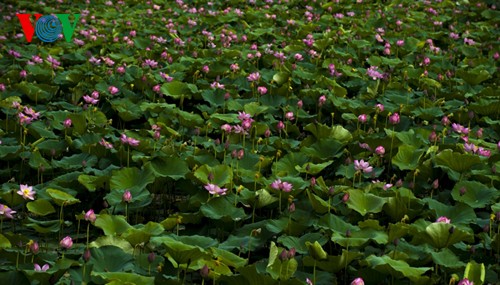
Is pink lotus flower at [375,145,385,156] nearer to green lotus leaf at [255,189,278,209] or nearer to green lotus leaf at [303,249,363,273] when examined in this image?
green lotus leaf at [255,189,278,209]

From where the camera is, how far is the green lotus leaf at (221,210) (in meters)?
2.61

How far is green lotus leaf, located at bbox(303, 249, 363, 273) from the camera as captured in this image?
89.2 inches

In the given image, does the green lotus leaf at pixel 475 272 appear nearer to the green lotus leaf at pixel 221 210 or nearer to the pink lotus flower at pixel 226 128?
the green lotus leaf at pixel 221 210

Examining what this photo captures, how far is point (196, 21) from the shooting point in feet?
22.1

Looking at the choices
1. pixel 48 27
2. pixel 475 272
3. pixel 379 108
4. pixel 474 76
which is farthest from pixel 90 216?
pixel 48 27

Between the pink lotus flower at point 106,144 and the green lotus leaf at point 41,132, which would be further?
the green lotus leaf at point 41,132

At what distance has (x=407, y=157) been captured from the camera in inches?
124

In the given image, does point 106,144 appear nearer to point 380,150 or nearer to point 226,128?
point 226,128

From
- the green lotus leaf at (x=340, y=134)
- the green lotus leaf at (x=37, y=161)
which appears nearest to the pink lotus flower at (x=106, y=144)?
the green lotus leaf at (x=37, y=161)

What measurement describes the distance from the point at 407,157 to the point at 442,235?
2.75 ft

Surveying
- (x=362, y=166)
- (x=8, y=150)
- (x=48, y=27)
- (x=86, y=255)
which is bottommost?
(x=48, y=27)

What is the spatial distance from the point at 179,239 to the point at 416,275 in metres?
0.75

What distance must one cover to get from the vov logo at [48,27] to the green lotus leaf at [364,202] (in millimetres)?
3846

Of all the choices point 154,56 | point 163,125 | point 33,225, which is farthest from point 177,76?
point 33,225
